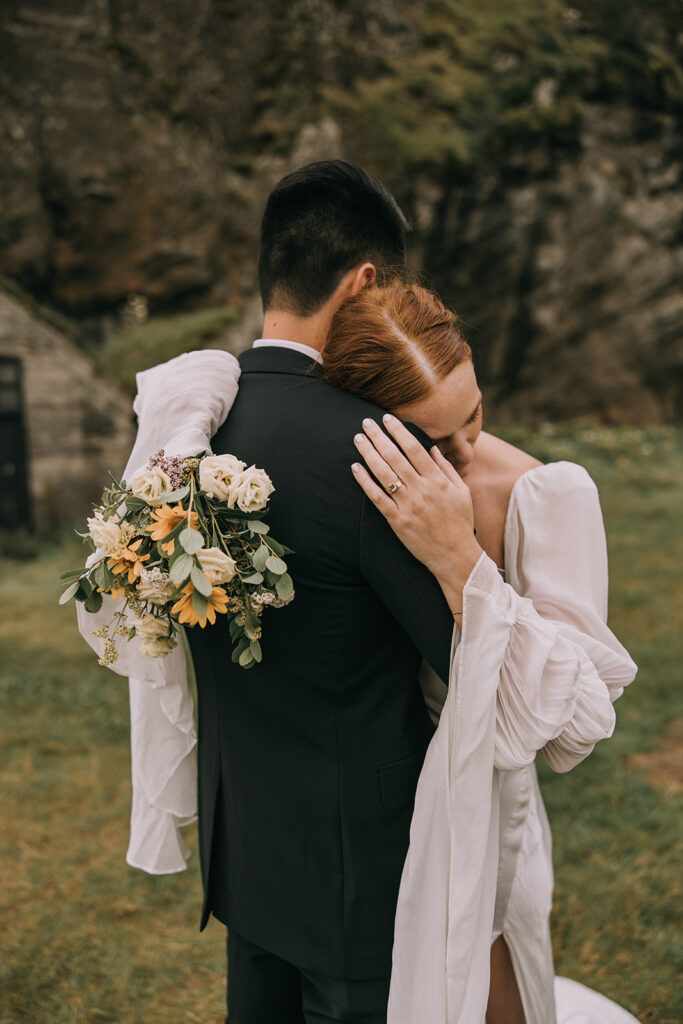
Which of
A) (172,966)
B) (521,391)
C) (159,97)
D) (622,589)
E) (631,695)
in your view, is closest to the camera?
(172,966)

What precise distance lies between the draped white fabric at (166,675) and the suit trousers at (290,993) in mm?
368

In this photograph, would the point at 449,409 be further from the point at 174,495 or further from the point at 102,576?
the point at 102,576

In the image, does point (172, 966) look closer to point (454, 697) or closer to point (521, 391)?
point (454, 697)

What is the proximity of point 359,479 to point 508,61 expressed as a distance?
1478 centimetres

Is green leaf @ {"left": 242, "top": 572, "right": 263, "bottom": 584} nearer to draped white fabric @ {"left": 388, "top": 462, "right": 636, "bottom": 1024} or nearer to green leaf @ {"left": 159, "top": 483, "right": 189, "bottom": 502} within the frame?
green leaf @ {"left": 159, "top": 483, "right": 189, "bottom": 502}

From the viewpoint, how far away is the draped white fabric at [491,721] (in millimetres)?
1544

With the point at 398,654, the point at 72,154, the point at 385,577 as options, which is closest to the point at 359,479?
the point at 385,577

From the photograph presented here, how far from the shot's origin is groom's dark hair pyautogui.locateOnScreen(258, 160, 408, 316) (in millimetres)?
1903

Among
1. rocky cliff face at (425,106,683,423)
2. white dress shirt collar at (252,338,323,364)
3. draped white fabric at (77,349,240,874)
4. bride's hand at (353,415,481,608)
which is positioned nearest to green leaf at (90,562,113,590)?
draped white fabric at (77,349,240,874)

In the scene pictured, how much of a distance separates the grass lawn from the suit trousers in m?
1.32

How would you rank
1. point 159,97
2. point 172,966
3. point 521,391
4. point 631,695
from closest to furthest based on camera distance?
point 172,966 < point 631,695 < point 159,97 < point 521,391

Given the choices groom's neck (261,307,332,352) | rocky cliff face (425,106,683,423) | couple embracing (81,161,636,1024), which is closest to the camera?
couple embracing (81,161,636,1024)

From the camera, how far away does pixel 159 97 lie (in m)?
13.1

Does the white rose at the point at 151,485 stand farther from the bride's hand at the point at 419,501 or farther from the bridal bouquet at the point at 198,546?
the bride's hand at the point at 419,501
